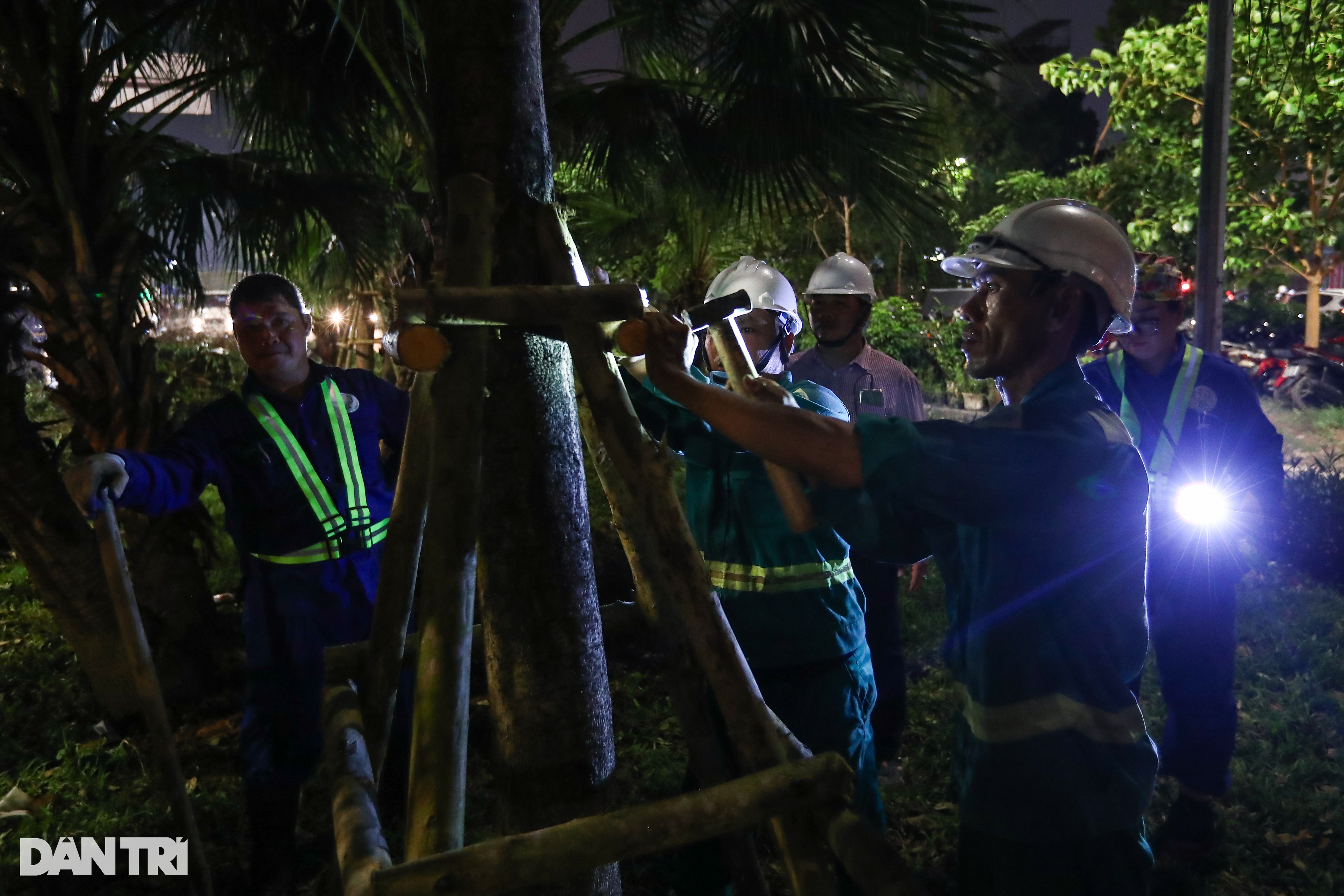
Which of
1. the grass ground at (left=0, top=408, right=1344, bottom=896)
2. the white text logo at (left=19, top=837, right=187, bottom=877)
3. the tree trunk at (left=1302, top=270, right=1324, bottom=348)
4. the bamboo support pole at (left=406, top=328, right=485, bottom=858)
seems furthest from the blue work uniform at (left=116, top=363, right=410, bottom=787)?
the tree trunk at (left=1302, top=270, right=1324, bottom=348)

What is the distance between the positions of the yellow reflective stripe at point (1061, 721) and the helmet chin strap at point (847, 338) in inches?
119

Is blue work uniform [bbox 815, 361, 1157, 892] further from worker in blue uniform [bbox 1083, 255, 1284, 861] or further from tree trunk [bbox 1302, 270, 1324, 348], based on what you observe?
tree trunk [bbox 1302, 270, 1324, 348]

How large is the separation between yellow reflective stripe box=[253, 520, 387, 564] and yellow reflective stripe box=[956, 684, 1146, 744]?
192 cm

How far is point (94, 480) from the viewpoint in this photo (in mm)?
2477

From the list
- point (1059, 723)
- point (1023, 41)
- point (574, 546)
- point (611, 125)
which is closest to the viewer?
point (1059, 723)

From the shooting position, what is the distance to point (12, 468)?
14.5 feet

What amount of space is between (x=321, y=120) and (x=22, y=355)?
6.20 feet

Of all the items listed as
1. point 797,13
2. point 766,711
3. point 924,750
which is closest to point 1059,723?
point 766,711

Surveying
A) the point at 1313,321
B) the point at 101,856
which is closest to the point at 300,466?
the point at 101,856

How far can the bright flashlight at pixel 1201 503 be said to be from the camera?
346 centimetres

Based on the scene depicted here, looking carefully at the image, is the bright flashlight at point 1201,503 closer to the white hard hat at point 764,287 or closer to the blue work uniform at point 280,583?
the white hard hat at point 764,287

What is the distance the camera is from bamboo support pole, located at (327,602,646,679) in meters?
1.97

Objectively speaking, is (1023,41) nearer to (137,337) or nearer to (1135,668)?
(1135,668)

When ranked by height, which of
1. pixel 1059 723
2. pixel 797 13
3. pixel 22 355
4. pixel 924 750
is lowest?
pixel 924 750
